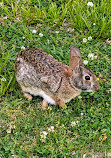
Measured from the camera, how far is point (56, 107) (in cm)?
579

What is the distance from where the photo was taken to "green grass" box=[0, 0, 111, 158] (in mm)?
5203

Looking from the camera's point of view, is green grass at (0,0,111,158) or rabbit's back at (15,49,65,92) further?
rabbit's back at (15,49,65,92)

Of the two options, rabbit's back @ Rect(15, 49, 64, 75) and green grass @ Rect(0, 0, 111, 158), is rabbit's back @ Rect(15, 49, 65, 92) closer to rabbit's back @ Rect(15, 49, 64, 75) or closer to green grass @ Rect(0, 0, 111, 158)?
rabbit's back @ Rect(15, 49, 64, 75)

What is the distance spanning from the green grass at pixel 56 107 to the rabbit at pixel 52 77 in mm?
321

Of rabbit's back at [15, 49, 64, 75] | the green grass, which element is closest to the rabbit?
rabbit's back at [15, 49, 64, 75]

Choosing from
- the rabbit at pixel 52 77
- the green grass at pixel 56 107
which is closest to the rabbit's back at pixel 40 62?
the rabbit at pixel 52 77

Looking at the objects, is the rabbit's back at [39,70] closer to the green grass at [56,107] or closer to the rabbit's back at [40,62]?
the rabbit's back at [40,62]

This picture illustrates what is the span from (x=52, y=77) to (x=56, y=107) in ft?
2.42

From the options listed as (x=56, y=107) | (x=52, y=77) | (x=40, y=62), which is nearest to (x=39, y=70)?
(x=40, y=62)

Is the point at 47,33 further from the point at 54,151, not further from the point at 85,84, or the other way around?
the point at 54,151

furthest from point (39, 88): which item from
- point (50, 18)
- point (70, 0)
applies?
point (70, 0)

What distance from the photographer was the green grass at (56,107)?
5.20 m

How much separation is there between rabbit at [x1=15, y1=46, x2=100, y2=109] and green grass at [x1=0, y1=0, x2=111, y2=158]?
321 mm

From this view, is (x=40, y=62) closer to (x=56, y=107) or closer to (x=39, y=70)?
(x=39, y=70)
